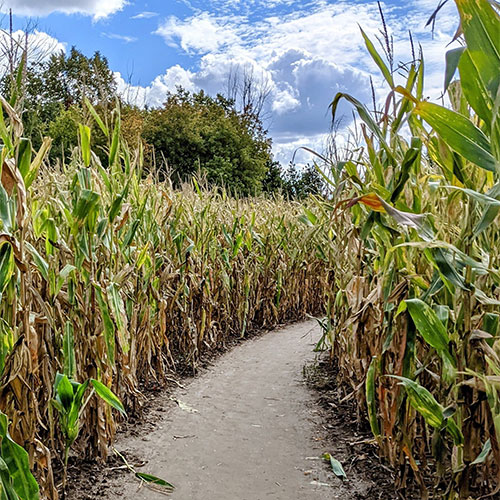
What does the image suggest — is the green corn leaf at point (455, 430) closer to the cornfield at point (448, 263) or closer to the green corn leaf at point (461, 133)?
the cornfield at point (448, 263)

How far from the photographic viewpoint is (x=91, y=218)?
2430 mm

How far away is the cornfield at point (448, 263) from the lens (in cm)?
126

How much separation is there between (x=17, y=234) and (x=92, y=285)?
0.80 meters

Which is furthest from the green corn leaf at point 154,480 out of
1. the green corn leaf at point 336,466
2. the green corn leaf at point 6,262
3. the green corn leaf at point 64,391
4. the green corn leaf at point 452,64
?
the green corn leaf at point 452,64

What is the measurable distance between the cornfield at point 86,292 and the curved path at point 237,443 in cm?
28

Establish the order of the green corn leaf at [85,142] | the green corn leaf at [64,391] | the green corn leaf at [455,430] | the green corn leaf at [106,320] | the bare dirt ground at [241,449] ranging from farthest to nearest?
1. the bare dirt ground at [241,449]
2. the green corn leaf at [85,142]
3. the green corn leaf at [106,320]
4. the green corn leaf at [64,391]
5. the green corn leaf at [455,430]

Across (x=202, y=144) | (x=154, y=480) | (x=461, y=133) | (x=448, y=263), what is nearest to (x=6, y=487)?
(x=154, y=480)

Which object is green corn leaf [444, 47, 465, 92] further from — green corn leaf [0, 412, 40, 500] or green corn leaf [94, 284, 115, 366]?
green corn leaf [94, 284, 115, 366]

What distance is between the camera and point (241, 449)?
3.21m

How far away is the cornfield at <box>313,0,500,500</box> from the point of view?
1264 mm

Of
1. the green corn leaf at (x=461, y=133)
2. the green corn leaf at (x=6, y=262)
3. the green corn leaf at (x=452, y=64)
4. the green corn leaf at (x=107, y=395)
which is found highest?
the green corn leaf at (x=452, y=64)

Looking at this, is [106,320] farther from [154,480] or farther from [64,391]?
[154,480]

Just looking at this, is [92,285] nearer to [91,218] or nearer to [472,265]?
[91,218]

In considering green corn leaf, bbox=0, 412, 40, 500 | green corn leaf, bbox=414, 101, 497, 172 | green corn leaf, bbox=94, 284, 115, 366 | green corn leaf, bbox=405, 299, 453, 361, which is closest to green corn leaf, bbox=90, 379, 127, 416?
green corn leaf, bbox=94, 284, 115, 366
